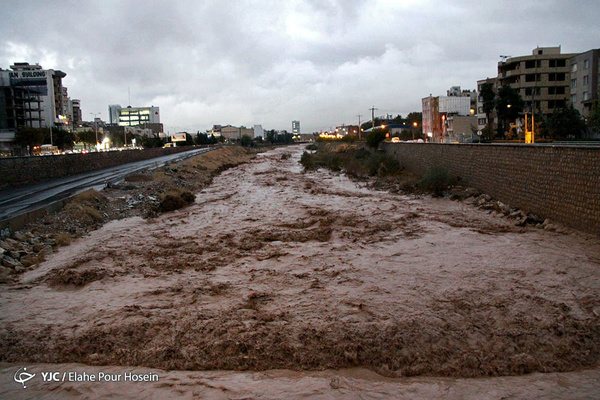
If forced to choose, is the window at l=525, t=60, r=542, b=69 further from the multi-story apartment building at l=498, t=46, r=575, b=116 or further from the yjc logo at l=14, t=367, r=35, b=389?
the yjc logo at l=14, t=367, r=35, b=389

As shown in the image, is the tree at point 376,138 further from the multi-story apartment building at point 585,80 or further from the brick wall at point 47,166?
the brick wall at point 47,166

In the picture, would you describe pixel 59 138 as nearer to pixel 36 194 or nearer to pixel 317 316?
pixel 36 194

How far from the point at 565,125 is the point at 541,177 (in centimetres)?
3176

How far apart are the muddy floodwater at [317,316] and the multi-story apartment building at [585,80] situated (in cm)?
4653

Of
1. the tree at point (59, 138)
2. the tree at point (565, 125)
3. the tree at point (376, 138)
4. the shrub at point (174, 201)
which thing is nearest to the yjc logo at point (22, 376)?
the shrub at point (174, 201)

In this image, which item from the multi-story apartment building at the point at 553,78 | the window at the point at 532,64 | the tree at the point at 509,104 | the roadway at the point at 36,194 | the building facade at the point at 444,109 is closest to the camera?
the roadway at the point at 36,194

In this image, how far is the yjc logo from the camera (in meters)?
6.04

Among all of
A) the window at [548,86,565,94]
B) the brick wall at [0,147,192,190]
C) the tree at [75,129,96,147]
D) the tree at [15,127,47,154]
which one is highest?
the window at [548,86,565,94]

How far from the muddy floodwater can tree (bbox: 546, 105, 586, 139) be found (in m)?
33.4

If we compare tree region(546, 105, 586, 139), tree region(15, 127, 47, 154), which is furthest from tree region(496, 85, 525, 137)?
tree region(15, 127, 47, 154)

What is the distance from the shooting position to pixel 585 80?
172 ft

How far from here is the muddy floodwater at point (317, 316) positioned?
593cm

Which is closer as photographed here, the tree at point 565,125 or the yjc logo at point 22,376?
the yjc logo at point 22,376

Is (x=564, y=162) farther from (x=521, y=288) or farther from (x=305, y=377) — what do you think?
(x=305, y=377)
